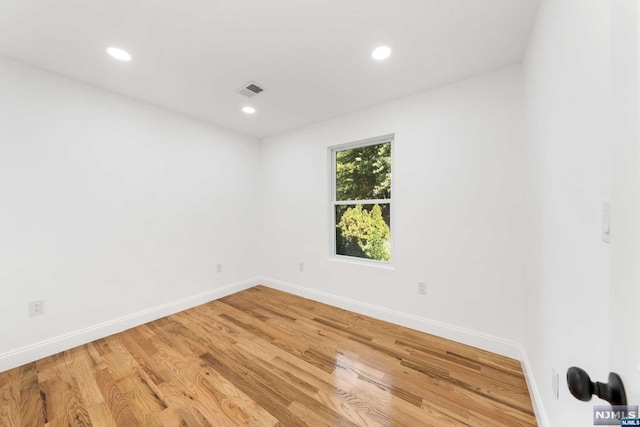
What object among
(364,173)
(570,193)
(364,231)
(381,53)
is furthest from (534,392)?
(381,53)

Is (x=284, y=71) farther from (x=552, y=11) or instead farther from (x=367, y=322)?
(x=367, y=322)

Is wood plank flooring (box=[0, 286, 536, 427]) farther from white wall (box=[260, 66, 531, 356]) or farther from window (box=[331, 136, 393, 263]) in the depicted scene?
window (box=[331, 136, 393, 263])

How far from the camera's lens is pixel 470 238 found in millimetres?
2236

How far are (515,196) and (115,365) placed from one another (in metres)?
3.55

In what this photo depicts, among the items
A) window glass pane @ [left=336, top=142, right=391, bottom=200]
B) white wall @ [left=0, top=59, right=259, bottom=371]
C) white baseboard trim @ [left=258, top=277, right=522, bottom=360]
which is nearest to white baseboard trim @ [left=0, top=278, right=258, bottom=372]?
white wall @ [left=0, top=59, right=259, bottom=371]

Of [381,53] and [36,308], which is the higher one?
[381,53]

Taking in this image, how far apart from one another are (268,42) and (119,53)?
1200mm

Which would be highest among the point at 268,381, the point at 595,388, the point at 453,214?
the point at 453,214

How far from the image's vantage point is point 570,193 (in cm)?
102

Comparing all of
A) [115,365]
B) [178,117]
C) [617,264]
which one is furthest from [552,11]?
[115,365]

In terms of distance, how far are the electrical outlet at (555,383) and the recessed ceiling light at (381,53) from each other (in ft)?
7.34

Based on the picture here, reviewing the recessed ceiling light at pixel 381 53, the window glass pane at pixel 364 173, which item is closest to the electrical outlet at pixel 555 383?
the window glass pane at pixel 364 173

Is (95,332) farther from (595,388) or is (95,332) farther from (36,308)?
Result: (595,388)

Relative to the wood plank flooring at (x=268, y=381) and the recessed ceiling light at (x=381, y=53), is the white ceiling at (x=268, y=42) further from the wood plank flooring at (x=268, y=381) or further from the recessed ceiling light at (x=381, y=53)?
the wood plank flooring at (x=268, y=381)
